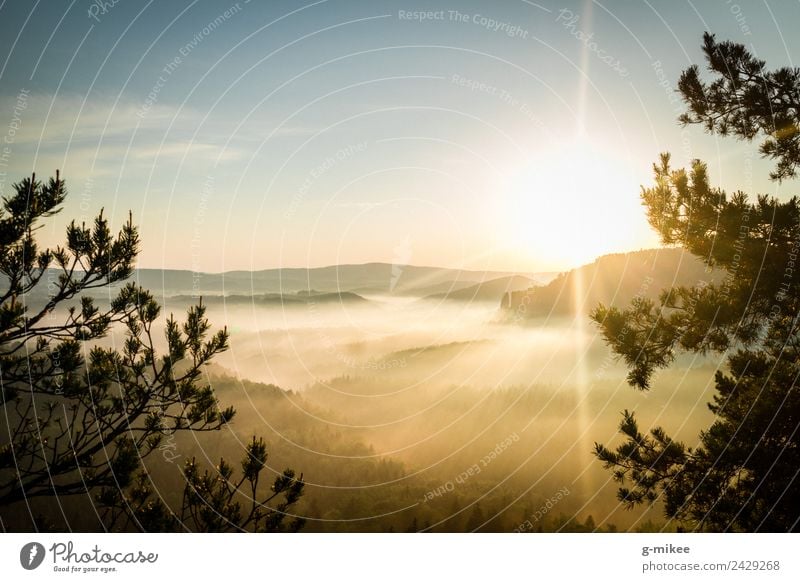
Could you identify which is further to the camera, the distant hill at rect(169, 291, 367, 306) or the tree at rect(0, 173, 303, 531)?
the distant hill at rect(169, 291, 367, 306)

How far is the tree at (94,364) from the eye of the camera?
4.72 metres

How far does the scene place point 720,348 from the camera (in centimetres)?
666

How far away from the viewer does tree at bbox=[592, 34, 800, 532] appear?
6.37 m

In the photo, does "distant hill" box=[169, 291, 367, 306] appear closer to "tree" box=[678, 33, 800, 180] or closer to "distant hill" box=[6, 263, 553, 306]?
"distant hill" box=[6, 263, 553, 306]

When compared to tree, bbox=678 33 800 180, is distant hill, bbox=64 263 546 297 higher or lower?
lower
